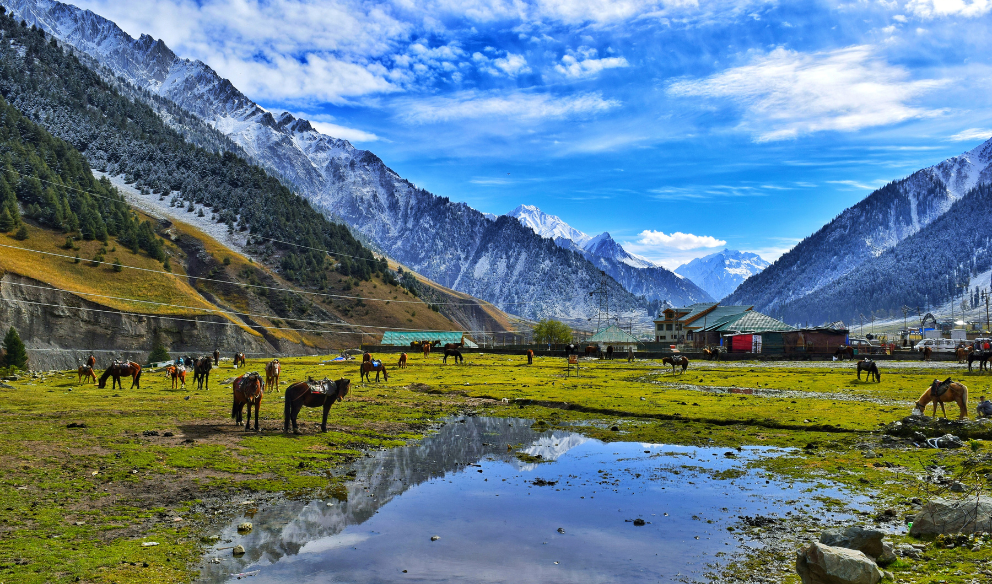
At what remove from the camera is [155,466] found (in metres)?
18.8

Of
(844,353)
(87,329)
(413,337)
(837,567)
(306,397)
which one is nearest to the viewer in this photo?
(837,567)

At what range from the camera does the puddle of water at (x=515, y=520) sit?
12.3m

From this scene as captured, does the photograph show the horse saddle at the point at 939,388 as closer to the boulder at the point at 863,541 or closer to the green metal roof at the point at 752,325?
the boulder at the point at 863,541

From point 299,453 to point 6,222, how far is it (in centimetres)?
14952

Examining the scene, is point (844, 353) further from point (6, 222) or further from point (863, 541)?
point (6, 222)

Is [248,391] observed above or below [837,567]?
above

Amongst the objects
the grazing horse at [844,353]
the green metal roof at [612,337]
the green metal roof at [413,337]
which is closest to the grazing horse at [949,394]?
the grazing horse at [844,353]

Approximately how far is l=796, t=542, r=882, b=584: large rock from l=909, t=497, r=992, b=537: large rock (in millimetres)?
3648

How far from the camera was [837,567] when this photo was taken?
10109 millimetres

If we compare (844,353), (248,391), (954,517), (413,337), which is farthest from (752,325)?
(954,517)

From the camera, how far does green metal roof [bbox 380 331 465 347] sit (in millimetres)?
173500

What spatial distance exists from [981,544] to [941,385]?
711 inches

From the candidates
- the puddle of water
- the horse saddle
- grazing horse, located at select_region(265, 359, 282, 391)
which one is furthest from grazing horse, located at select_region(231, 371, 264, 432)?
the horse saddle

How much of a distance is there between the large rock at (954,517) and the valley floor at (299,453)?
18.9 inches
